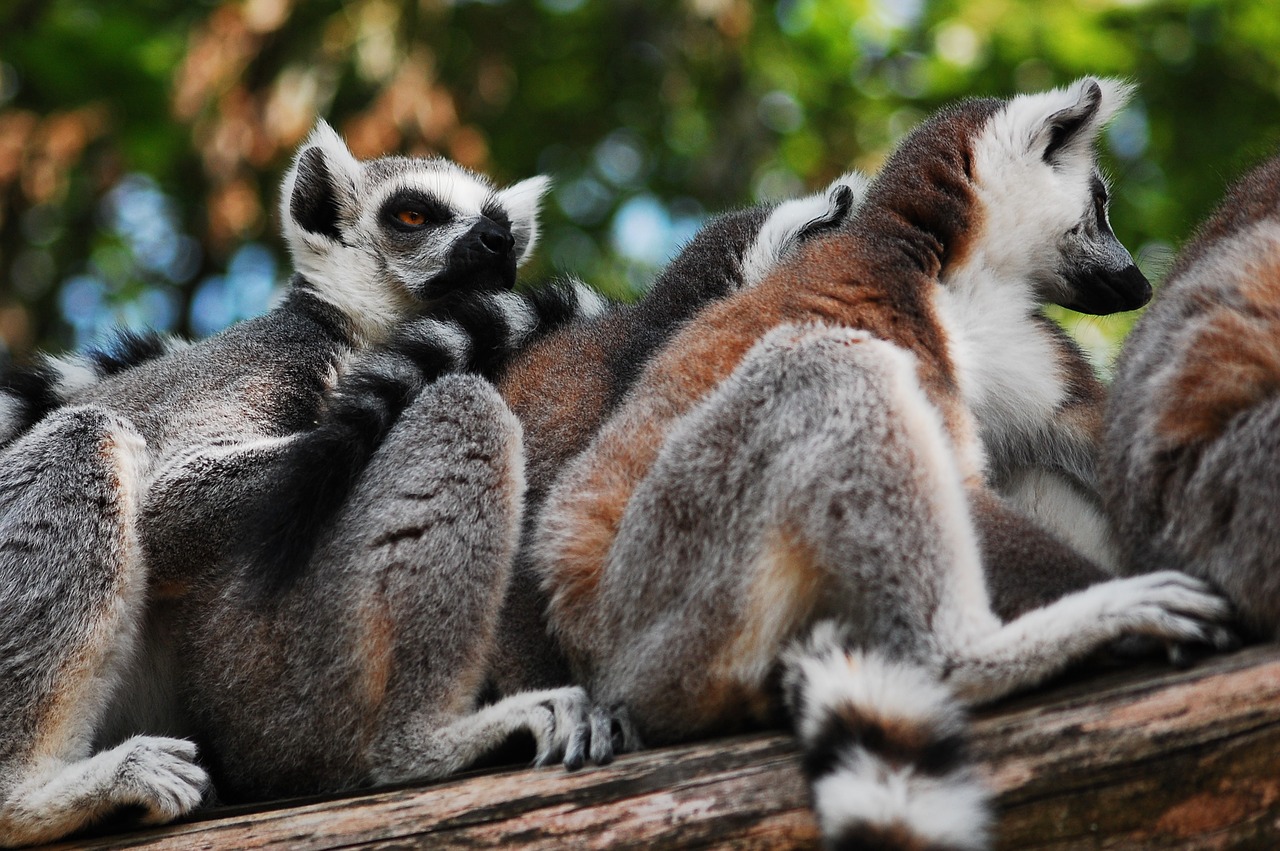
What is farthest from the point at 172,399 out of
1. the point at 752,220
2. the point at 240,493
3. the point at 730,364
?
the point at 752,220

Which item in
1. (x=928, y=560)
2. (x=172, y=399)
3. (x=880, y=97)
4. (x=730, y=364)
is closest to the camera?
(x=928, y=560)

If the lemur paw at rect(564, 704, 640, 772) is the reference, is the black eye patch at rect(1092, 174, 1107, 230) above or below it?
above

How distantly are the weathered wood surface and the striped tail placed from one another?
3.50 ft

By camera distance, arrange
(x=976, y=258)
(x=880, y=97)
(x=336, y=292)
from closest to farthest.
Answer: (x=976, y=258)
(x=336, y=292)
(x=880, y=97)

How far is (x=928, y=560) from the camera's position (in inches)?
139

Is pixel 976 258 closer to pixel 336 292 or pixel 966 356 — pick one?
pixel 966 356

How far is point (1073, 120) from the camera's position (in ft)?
17.4

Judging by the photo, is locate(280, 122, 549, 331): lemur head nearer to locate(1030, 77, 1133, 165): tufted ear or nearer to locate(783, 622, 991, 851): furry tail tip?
locate(1030, 77, 1133, 165): tufted ear

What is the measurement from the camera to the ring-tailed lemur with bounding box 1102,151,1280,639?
11.5 ft

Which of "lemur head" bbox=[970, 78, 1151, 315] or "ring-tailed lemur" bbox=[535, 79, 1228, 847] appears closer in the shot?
"ring-tailed lemur" bbox=[535, 79, 1228, 847]

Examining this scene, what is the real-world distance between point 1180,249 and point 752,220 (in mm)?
2129

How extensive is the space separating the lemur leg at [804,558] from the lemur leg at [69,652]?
166cm

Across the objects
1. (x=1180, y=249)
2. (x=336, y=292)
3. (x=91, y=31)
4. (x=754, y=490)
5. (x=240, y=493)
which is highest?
(x=91, y=31)

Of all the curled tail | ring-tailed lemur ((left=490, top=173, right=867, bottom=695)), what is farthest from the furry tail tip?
the curled tail
